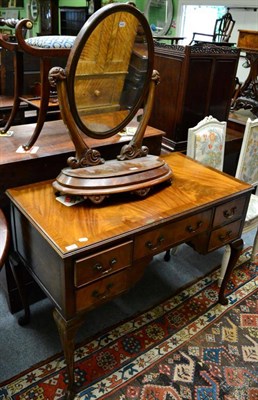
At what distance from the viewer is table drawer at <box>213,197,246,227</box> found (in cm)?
152

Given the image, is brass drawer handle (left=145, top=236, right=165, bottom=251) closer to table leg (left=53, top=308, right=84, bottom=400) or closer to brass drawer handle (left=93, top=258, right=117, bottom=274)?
brass drawer handle (left=93, top=258, right=117, bottom=274)

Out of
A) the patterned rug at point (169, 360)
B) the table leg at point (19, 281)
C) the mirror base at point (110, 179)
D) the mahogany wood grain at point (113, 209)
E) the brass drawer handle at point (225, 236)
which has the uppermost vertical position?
the mirror base at point (110, 179)

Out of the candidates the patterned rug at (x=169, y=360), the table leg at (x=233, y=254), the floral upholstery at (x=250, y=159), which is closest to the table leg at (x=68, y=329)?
the patterned rug at (x=169, y=360)

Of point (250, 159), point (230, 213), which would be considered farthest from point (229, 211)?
point (250, 159)

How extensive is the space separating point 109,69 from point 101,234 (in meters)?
0.66

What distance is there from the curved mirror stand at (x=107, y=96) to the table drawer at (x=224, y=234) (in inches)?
14.0

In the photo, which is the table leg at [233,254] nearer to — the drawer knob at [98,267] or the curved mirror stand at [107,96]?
the curved mirror stand at [107,96]

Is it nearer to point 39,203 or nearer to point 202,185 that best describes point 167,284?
point 202,185

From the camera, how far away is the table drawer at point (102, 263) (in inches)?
44.1

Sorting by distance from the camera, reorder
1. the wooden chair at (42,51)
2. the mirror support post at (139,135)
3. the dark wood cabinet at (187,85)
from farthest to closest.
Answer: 1. the dark wood cabinet at (187,85)
2. the mirror support post at (139,135)
3. the wooden chair at (42,51)

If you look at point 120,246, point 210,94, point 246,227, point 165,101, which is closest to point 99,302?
point 120,246

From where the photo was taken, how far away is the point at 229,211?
1568 millimetres

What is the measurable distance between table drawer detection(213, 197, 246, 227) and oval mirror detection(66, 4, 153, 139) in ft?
1.89

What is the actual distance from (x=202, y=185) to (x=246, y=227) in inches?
24.9
